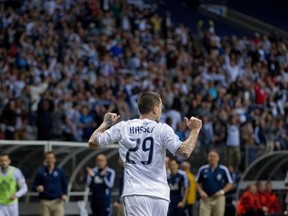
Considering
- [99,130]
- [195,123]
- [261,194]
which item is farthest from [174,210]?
[195,123]

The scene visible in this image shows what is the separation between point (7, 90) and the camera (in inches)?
934

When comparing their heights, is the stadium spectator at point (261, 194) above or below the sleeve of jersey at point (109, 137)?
below

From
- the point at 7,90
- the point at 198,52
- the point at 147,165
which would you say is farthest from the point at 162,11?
the point at 147,165

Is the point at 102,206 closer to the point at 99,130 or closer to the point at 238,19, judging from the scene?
the point at 99,130

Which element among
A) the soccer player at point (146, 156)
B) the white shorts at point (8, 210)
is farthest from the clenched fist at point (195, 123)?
the white shorts at point (8, 210)

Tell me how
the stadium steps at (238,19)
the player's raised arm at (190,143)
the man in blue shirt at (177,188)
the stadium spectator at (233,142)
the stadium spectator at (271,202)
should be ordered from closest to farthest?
the player's raised arm at (190,143), the man in blue shirt at (177,188), the stadium spectator at (271,202), the stadium spectator at (233,142), the stadium steps at (238,19)

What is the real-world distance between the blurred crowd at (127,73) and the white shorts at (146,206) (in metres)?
13.5

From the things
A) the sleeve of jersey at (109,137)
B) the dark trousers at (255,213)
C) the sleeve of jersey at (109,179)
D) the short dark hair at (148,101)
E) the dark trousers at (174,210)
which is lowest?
the dark trousers at (255,213)

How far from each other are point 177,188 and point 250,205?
3.27 m

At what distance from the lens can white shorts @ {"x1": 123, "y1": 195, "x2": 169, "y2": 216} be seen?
897 cm

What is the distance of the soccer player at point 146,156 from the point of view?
8.99 meters

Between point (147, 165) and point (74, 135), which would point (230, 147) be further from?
point (147, 165)

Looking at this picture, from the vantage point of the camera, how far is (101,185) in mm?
19047

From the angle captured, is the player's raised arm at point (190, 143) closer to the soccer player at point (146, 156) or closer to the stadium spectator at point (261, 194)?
the soccer player at point (146, 156)
